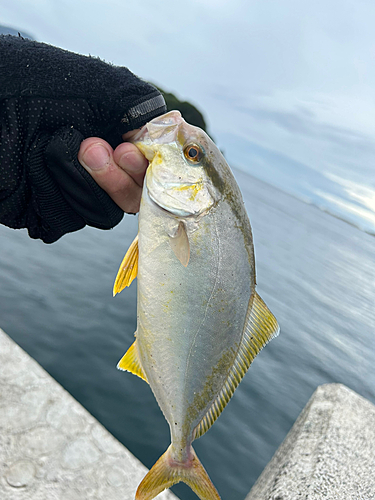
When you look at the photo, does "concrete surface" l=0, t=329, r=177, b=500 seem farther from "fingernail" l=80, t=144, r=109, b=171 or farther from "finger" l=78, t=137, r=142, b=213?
"fingernail" l=80, t=144, r=109, b=171

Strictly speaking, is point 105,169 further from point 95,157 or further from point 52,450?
point 52,450

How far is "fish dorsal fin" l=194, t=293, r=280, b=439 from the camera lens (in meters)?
2.15

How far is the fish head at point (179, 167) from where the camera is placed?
6.17 ft

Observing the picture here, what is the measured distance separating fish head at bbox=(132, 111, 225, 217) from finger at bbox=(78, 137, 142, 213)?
0.22m

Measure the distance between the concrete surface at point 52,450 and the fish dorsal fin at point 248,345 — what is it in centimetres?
242

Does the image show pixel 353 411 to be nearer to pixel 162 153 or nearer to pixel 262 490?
pixel 262 490

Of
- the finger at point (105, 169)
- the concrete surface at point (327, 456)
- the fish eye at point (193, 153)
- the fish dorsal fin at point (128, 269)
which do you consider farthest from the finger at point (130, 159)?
the concrete surface at point (327, 456)

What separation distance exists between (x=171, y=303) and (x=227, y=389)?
0.75 meters

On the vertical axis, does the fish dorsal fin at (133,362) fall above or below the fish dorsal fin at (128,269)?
below

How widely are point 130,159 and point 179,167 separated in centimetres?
31

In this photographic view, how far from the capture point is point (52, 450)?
4055mm

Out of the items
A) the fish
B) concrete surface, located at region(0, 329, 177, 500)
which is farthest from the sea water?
the fish

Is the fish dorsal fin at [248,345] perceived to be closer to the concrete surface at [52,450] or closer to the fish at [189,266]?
the fish at [189,266]

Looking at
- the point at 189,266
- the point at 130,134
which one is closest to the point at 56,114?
the point at 130,134
